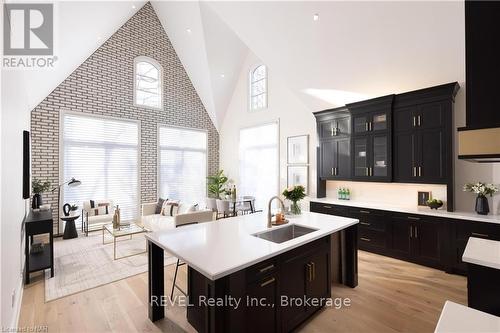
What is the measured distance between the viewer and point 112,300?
2.65 m

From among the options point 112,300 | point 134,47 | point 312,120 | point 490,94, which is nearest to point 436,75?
point 312,120

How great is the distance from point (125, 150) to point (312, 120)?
4802 mm

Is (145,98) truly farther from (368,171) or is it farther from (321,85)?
(368,171)

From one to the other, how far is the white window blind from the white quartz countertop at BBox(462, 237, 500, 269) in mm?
6470

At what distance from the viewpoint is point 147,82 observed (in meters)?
6.52

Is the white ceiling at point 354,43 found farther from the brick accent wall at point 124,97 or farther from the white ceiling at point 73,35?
the brick accent wall at point 124,97

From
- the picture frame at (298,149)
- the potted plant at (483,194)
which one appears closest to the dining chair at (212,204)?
the picture frame at (298,149)

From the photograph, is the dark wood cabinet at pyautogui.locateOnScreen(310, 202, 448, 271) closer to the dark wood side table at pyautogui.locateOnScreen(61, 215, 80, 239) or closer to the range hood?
the range hood

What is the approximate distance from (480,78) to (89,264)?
4777 millimetres

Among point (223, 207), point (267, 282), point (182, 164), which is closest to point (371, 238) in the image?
point (267, 282)

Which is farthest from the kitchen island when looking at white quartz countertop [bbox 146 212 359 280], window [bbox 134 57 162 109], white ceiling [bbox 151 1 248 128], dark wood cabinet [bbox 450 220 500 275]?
window [bbox 134 57 162 109]

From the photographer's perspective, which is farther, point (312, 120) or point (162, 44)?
point (162, 44)

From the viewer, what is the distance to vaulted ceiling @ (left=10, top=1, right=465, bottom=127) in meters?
3.16

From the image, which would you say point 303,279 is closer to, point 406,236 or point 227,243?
point 227,243
